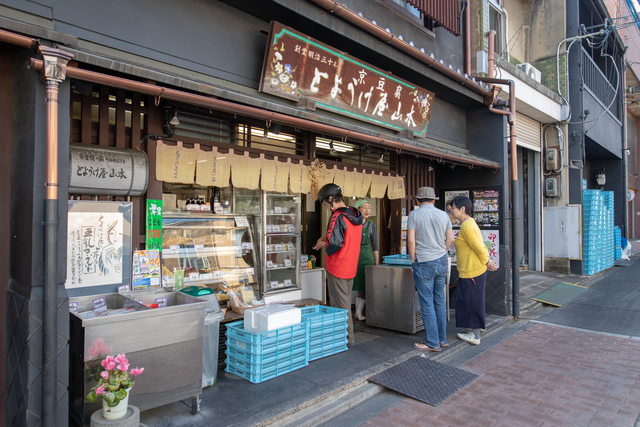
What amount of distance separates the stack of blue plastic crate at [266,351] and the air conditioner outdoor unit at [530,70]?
12432 mm

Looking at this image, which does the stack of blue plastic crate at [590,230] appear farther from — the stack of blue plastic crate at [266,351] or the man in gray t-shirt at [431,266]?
the stack of blue plastic crate at [266,351]

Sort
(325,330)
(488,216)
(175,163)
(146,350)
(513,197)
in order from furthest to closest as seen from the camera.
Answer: (488,216) → (513,197) → (325,330) → (175,163) → (146,350)

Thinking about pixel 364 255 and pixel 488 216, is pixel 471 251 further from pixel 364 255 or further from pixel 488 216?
pixel 488 216

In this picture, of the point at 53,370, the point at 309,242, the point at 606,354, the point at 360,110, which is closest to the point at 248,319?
the point at 53,370

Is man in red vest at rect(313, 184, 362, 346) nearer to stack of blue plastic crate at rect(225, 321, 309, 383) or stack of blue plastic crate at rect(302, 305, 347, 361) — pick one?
stack of blue plastic crate at rect(302, 305, 347, 361)

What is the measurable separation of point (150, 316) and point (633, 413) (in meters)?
4.99

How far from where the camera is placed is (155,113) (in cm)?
508

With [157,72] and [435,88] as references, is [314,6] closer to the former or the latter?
[157,72]

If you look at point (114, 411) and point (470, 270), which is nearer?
point (114, 411)

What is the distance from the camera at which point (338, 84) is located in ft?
21.4

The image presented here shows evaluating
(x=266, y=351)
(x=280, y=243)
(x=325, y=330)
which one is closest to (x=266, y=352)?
(x=266, y=351)

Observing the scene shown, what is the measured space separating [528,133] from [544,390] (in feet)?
36.5

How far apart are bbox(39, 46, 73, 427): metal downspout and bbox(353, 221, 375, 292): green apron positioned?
5325mm

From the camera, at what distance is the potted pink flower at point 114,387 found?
3100mm
